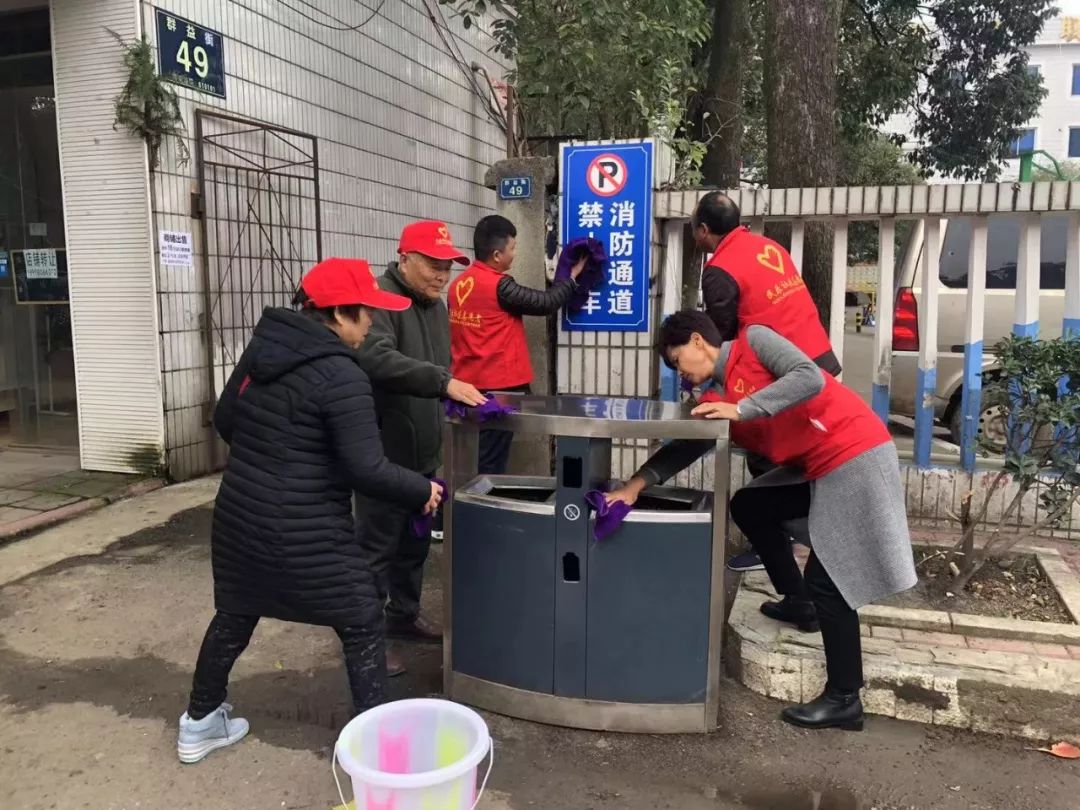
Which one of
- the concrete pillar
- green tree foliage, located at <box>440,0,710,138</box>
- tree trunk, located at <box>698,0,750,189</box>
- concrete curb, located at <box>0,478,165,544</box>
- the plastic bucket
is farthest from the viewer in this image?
tree trunk, located at <box>698,0,750,189</box>

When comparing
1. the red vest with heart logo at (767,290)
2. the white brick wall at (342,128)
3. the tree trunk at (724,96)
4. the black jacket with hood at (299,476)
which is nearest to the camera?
the black jacket with hood at (299,476)

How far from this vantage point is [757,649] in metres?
3.19

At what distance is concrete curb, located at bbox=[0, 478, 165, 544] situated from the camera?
4.88 m

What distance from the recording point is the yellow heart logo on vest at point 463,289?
4.43 m

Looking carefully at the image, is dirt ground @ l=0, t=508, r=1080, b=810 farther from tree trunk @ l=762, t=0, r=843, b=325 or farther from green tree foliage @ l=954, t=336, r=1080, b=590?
tree trunk @ l=762, t=0, r=843, b=325

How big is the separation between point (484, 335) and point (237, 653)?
2.12 metres

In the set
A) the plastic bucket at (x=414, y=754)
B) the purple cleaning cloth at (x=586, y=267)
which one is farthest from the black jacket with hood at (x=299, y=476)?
the purple cleaning cloth at (x=586, y=267)

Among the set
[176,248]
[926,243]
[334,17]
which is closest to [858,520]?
[926,243]

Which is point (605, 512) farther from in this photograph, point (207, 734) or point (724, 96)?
point (724, 96)

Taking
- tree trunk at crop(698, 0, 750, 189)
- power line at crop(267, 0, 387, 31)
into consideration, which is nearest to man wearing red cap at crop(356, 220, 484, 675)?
power line at crop(267, 0, 387, 31)

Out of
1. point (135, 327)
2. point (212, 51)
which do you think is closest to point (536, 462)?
point (135, 327)

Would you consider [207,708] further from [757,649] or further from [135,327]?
[135,327]

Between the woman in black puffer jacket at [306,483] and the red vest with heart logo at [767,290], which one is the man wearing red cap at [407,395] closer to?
the woman in black puffer jacket at [306,483]

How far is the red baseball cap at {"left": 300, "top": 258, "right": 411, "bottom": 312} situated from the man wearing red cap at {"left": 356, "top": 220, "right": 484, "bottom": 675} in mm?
469
